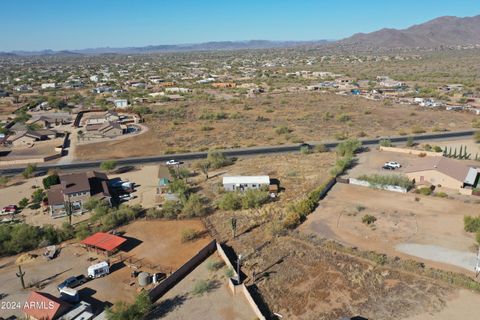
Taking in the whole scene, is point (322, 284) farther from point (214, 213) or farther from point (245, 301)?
point (214, 213)

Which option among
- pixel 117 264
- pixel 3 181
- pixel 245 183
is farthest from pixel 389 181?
pixel 3 181

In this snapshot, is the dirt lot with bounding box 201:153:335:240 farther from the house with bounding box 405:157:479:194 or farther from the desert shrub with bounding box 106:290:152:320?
the desert shrub with bounding box 106:290:152:320

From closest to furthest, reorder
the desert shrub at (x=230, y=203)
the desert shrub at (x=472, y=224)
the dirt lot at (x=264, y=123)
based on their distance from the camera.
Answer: the desert shrub at (x=472, y=224) → the desert shrub at (x=230, y=203) → the dirt lot at (x=264, y=123)

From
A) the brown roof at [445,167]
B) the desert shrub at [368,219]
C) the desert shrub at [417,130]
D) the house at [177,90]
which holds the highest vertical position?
the house at [177,90]

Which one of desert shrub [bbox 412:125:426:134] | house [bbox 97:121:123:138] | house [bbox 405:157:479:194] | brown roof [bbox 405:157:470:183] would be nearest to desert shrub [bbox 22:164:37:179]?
house [bbox 97:121:123:138]

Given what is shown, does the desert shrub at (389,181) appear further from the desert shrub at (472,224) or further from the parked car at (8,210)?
the parked car at (8,210)

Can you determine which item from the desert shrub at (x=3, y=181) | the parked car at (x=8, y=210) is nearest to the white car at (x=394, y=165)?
the parked car at (x=8, y=210)
